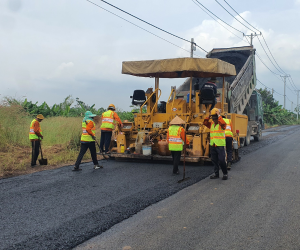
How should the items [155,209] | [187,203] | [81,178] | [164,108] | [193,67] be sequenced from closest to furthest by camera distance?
[155,209] < [187,203] < [81,178] < [193,67] < [164,108]

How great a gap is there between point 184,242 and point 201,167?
501 centimetres

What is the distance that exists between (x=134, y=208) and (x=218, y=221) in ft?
3.96

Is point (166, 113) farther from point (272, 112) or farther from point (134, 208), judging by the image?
point (272, 112)

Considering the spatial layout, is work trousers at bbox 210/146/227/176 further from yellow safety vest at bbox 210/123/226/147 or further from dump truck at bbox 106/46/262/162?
dump truck at bbox 106/46/262/162

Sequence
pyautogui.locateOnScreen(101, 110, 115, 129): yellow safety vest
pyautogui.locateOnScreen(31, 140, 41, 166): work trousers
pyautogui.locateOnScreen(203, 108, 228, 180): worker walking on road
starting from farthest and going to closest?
pyautogui.locateOnScreen(101, 110, 115, 129): yellow safety vest < pyautogui.locateOnScreen(31, 140, 41, 166): work trousers < pyautogui.locateOnScreen(203, 108, 228, 180): worker walking on road

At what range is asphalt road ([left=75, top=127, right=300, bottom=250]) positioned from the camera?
352 centimetres

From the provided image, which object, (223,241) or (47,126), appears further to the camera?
(47,126)

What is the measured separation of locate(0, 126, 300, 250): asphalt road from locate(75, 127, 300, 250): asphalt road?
0.01 meters

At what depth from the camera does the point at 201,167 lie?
333 inches

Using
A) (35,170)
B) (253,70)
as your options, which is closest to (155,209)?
(35,170)

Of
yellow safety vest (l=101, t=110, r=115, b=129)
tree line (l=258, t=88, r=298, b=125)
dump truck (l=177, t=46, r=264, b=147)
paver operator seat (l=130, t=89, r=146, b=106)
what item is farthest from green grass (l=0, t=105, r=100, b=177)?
tree line (l=258, t=88, r=298, b=125)

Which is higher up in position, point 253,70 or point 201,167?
point 253,70

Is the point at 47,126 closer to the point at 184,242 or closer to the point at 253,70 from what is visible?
the point at 253,70

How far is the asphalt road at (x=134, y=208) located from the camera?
12.1 feet
